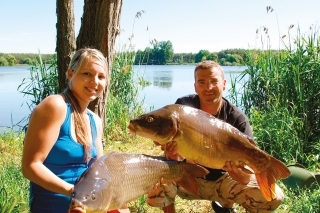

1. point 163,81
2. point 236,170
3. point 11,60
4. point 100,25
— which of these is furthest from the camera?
point 11,60

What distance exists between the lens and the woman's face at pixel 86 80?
98.7 inches

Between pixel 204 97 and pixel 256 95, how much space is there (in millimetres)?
3462

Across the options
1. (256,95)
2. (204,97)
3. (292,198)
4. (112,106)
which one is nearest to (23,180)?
(204,97)

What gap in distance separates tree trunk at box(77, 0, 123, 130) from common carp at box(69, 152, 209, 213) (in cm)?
199

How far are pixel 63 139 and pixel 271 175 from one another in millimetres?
1343

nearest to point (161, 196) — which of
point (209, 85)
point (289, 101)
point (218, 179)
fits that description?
point (218, 179)

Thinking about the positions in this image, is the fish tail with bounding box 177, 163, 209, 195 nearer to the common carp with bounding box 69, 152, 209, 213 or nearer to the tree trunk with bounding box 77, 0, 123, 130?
the common carp with bounding box 69, 152, 209, 213

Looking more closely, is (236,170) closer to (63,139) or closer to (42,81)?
(63,139)

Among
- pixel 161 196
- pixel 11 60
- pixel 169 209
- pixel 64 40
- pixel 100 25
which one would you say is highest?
pixel 11 60

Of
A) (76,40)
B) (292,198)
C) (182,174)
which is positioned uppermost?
(76,40)

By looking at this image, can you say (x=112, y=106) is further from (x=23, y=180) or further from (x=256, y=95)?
(x=23, y=180)

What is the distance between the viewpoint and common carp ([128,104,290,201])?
245cm

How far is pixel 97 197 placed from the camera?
1868 mm

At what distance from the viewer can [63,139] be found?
7.66 feet
